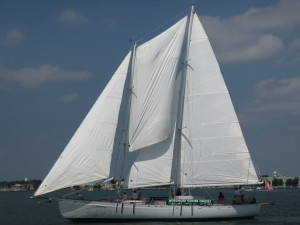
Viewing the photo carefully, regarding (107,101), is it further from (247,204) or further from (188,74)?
(247,204)

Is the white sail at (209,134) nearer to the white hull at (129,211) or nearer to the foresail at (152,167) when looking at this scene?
the foresail at (152,167)

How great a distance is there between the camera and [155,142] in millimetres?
36344

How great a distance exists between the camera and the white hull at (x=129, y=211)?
1357 inches

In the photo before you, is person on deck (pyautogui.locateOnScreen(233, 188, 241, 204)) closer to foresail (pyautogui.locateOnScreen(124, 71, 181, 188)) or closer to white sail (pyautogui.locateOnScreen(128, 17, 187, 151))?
foresail (pyautogui.locateOnScreen(124, 71, 181, 188))

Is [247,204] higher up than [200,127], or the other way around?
[200,127]

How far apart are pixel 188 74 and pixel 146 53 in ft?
11.9

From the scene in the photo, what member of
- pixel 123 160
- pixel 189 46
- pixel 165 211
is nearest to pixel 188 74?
pixel 189 46

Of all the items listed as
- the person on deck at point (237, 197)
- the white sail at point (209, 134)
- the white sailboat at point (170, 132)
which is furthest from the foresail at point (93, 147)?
the person on deck at point (237, 197)

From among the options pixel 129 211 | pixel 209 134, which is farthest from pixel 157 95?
pixel 129 211

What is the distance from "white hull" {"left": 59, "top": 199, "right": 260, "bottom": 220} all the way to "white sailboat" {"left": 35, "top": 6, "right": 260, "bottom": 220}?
0.23ft

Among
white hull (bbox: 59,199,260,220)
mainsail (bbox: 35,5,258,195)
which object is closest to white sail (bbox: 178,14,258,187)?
mainsail (bbox: 35,5,258,195)

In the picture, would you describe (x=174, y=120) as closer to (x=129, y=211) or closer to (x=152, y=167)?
(x=152, y=167)

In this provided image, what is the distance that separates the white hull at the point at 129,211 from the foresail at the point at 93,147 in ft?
5.89

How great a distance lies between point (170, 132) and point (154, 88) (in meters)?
3.51
